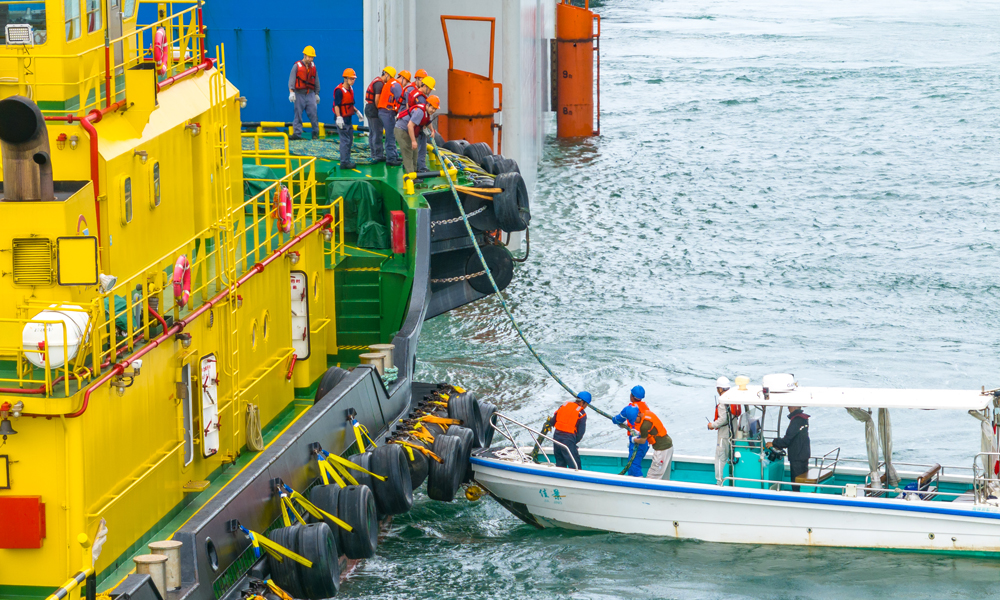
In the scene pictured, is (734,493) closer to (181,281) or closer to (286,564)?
(286,564)

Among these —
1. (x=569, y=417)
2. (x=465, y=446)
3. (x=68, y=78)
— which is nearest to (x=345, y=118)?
(x=465, y=446)

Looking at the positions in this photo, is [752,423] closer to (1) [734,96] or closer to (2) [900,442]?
(2) [900,442]

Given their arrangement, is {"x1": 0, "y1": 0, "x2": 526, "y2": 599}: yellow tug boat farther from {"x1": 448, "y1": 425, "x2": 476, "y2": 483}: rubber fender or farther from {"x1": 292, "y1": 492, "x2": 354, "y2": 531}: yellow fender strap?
{"x1": 448, "y1": 425, "x2": 476, "y2": 483}: rubber fender

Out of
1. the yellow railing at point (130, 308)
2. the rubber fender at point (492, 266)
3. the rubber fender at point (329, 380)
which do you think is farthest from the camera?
the rubber fender at point (492, 266)

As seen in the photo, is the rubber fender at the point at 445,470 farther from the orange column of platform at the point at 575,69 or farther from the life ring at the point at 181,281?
the orange column of platform at the point at 575,69

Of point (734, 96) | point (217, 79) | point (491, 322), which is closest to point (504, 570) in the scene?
point (217, 79)

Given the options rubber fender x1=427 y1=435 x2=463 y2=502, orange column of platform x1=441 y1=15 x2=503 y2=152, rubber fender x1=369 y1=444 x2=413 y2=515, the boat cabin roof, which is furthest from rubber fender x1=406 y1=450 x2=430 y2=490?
orange column of platform x1=441 y1=15 x2=503 y2=152

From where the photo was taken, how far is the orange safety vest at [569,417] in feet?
39.9

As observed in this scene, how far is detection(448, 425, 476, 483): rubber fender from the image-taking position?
39.5ft

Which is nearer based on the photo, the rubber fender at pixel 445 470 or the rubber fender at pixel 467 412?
the rubber fender at pixel 445 470

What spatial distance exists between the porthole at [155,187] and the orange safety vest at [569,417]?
4501 millimetres

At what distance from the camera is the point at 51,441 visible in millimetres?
7738

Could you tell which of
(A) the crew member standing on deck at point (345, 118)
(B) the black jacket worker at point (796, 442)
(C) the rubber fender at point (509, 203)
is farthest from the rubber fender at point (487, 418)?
(A) the crew member standing on deck at point (345, 118)

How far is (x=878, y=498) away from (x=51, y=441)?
24.8 ft
